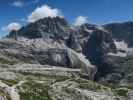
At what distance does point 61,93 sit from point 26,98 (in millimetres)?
34827

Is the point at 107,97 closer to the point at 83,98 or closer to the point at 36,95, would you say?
the point at 83,98

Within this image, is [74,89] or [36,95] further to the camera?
[74,89]

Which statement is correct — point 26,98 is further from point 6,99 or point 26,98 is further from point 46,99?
point 6,99

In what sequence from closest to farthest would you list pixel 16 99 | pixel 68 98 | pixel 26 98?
pixel 16 99
pixel 26 98
pixel 68 98

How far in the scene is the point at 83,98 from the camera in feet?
619

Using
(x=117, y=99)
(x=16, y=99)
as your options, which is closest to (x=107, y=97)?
(x=117, y=99)

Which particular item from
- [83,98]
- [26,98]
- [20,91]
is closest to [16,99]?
[26,98]

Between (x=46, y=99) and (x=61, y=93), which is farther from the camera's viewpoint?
(x=61, y=93)

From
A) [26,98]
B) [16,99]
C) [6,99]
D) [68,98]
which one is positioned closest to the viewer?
[6,99]

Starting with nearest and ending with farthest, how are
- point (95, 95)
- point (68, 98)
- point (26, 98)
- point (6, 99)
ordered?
1. point (6, 99)
2. point (26, 98)
3. point (68, 98)
4. point (95, 95)

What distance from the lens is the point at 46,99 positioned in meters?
173

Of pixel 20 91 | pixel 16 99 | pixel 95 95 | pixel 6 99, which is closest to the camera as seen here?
pixel 6 99

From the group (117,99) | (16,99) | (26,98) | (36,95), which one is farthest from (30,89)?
(117,99)

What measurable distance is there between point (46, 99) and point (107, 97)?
4571 cm
